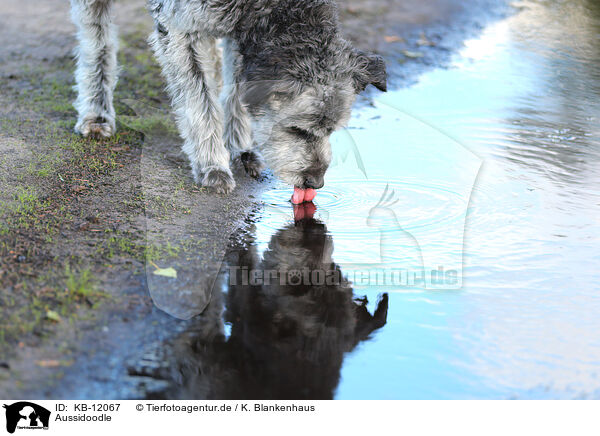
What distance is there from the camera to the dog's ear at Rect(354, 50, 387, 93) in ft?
17.9

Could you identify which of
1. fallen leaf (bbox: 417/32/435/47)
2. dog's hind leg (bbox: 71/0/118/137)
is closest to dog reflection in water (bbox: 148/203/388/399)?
dog's hind leg (bbox: 71/0/118/137)

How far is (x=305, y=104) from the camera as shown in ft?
17.1

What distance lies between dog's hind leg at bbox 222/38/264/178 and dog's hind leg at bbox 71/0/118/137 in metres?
1.34

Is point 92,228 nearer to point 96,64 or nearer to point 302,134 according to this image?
point 302,134

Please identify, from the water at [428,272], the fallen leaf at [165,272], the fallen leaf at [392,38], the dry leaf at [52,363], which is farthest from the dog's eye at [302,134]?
the fallen leaf at [392,38]

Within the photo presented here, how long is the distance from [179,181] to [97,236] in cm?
152

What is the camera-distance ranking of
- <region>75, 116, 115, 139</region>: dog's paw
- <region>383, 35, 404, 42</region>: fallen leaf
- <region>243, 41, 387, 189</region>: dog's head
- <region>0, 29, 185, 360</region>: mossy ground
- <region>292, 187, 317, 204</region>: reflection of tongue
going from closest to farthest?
1. <region>0, 29, 185, 360</region>: mossy ground
2. <region>243, 41, 387, 189</region>: dog's head
3. <region>292, 187, 317, 204</region>: reflection of tongue
4. <region>75, 116, 115, 139</region>: dog's paw
5. <region>383, 35, 404, 42</region>: fallen leaf

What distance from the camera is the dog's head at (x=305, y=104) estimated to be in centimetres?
519

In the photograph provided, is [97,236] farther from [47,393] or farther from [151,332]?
[47,393]
